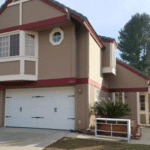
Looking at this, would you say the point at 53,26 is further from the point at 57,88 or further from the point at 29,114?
the point at 29,114

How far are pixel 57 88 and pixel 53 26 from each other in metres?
3.28

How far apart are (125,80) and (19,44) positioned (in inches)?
319

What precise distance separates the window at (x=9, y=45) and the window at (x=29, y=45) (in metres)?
0.50

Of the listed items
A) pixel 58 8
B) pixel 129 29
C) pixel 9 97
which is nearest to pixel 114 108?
pixel 58 8

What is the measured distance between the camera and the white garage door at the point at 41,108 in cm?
1043

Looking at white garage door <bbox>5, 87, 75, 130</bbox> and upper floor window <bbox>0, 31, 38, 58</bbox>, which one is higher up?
upper floor window <bbox>0, 31, 38, 58</bbox>

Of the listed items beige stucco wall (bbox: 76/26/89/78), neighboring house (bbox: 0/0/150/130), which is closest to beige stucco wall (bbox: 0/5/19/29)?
neighboring house (bbox: 0/0/150/130)


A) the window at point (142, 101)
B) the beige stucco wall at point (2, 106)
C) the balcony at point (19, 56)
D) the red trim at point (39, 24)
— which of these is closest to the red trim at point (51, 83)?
the balcony at point (19, 56)

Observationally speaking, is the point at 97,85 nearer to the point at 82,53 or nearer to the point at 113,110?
the point at 82,53

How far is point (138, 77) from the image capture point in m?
14.4

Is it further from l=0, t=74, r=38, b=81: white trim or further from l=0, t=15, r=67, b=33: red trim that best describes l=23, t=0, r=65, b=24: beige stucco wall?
l=0, t=74, r=38, b=81: white trim

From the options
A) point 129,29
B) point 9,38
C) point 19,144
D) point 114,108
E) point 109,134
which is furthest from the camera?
point 129,29

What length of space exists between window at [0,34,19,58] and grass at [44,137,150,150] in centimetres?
568

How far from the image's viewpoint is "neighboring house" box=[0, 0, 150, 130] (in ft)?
33.0
